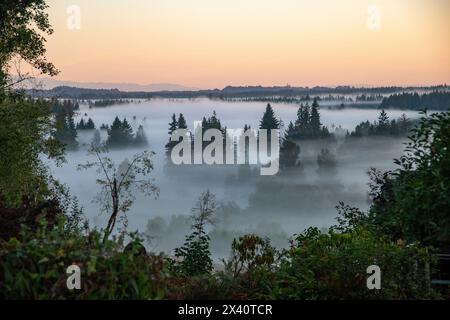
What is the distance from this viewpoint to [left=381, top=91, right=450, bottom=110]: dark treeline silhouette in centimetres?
9021

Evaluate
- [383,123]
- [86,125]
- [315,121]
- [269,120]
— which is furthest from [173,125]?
[383,123]

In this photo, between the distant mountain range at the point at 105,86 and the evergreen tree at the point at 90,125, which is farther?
the evergreen tree at the point at 90,125

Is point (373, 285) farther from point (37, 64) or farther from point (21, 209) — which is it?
point (37, 64)

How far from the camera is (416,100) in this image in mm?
97312

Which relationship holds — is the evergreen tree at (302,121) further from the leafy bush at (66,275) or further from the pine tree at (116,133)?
the leafy bush at (66,275)

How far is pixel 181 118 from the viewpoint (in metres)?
107

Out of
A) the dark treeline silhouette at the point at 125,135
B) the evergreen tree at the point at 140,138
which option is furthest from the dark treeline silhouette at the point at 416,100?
the dark treeline silhouette at the point at 125,135

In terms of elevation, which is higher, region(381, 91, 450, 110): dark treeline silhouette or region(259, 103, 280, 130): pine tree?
region(381, 91, 450, 110): dark treeline silhouette

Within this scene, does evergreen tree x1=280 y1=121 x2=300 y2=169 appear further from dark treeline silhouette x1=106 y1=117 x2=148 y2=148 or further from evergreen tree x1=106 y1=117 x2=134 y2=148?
evergreen tree x1=106 y1=117 x2=134 y2=148

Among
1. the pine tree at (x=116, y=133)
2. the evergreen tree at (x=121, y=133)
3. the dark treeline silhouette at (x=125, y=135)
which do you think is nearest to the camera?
the pine tree at (x=116, y=133)

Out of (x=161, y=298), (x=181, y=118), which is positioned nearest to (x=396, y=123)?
(x=181, y=118)

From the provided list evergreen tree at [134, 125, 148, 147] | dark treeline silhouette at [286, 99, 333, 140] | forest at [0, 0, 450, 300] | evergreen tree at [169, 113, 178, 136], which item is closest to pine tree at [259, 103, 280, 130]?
dark treeline silhouette at [286, 99, 333, 140]

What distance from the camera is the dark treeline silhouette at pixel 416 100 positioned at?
90213 mm

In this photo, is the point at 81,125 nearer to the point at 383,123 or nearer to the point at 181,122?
the point at 181,122
